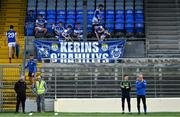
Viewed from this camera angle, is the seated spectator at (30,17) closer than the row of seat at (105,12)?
No

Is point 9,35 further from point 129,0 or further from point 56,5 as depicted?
point 129,0

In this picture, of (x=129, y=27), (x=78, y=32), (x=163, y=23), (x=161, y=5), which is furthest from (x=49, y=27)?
(x=161, y=5)

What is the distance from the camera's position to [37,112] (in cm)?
2759

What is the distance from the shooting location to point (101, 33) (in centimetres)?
3375

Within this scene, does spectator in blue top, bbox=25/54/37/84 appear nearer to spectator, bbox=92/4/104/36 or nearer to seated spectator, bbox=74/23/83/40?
seated spectator, bbox=74/23/83/40

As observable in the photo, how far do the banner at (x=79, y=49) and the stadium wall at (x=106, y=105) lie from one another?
3.56 metres

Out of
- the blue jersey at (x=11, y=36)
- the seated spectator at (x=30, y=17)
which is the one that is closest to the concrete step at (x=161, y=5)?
the seated spectator at (x=30, y=17)

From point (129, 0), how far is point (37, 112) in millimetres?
11382

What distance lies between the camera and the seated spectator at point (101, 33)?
3329 cm

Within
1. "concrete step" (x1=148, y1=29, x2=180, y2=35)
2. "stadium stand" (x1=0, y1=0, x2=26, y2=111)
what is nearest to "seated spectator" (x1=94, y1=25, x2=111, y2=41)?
"concrete step" (x1=148, y1=29, x2=180, y2=35)

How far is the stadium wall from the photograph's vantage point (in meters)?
28.1

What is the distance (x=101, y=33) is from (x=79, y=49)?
8.44 feet

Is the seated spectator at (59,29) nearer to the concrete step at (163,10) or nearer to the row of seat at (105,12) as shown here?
the row of seat at (105,12)

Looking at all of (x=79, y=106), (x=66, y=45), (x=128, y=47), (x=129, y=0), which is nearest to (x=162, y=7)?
(x=129, y=0)
